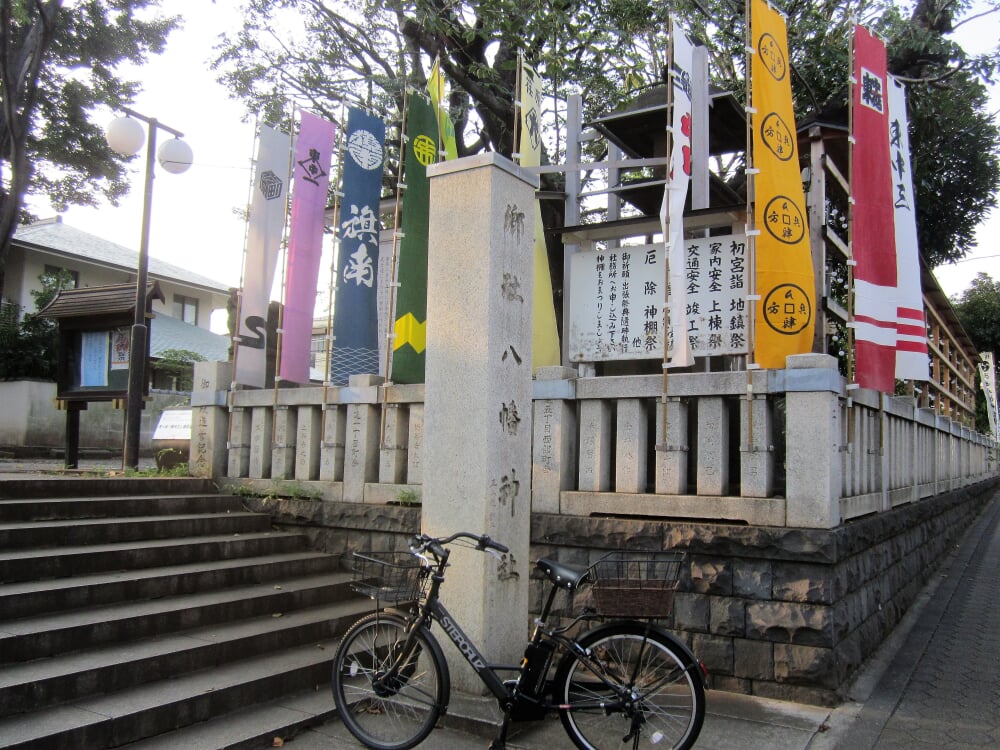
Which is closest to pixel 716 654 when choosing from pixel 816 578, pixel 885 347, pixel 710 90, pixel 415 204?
pixel 816 578

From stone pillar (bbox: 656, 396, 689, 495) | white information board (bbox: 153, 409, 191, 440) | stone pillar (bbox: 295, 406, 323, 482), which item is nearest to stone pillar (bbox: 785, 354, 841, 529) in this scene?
stone pillar (bbox: 656, 396, 689, 495)

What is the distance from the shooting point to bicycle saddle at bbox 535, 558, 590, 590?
4461mm

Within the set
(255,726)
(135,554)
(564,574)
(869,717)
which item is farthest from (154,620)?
(869,717)

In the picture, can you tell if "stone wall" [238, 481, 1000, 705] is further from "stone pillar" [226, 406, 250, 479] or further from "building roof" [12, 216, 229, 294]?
"building roof" [12, 216, 229, 294]

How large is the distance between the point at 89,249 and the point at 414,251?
2469 centimetres

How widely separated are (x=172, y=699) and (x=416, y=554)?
5.83ft

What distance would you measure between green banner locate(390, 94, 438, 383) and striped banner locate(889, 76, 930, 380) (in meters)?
4.49

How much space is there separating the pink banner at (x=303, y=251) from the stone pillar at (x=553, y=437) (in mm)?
3121

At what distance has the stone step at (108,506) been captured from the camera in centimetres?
644

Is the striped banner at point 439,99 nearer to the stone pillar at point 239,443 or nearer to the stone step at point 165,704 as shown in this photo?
the stone pillar at point 239,443

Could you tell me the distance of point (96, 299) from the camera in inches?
→ 426

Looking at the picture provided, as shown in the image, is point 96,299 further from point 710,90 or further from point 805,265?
point 805,265

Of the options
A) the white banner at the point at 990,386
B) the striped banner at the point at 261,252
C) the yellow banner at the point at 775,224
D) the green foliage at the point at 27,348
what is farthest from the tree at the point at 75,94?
the white banner at the point at 990,386

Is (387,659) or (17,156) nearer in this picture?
(387,659)
